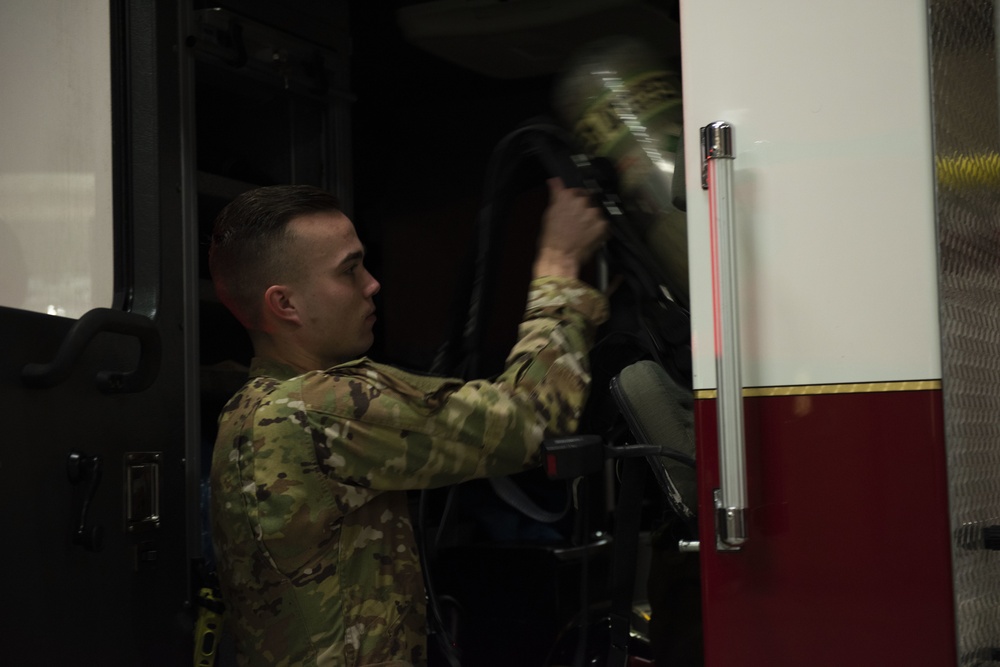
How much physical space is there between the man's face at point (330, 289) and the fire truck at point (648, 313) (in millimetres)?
266

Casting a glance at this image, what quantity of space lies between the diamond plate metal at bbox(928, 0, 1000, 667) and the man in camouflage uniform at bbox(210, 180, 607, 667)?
2.55ft

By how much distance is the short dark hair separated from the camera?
2.49 m

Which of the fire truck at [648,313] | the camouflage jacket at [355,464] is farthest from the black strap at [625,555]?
the camouflage jacket at [355,464]

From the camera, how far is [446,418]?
7.14 feet

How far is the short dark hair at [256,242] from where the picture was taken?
2490 millimetres

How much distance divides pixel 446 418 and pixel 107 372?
0.65 metres

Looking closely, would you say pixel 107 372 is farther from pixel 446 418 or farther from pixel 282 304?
pixel 446 418

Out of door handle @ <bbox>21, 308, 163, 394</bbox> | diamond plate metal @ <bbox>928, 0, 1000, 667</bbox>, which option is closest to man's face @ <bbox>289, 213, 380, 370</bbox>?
door handle @ <bbox>21, 308, 163, 394</bbox>

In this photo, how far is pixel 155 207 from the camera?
232 cm

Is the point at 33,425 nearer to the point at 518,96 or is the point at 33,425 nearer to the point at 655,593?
the point at 655,593

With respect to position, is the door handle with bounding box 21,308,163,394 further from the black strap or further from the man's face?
the black strap

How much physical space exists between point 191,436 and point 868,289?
1.60 meters

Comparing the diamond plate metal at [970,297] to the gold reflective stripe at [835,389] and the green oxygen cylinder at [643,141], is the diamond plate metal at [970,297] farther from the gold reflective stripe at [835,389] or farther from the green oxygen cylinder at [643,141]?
the green oxygen cylinder at [643,141]

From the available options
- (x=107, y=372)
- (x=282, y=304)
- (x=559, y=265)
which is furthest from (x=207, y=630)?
(x=559, y=265)
